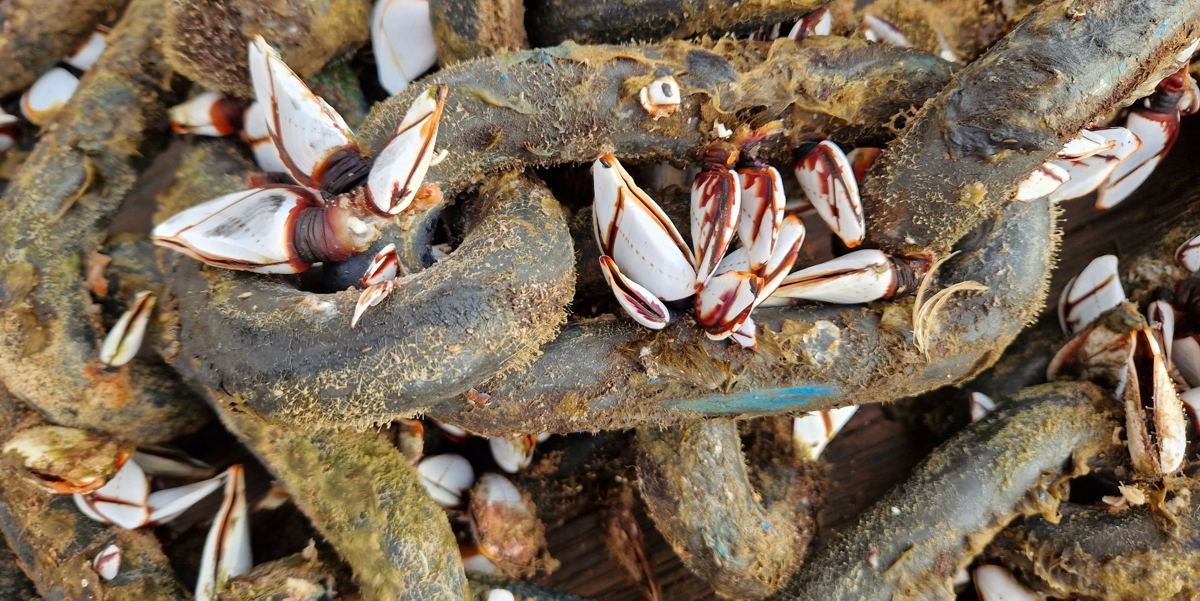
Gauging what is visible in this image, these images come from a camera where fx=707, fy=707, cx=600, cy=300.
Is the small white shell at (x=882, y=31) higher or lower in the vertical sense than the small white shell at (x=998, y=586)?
higher

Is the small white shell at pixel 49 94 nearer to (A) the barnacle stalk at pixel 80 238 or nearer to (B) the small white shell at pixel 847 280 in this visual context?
(A) the barnacle stalk at pixel 80 238

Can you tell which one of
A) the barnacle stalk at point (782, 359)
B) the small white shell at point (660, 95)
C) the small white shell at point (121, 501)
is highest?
the small white shell at point (660, 95)

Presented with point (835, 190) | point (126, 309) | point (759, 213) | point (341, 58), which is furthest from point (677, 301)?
point (126, 309)

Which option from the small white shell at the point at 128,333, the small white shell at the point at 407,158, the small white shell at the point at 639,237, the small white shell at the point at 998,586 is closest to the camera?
the small white shell at the point at 407,158

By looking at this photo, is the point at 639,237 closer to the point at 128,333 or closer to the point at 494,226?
the point at 494,226

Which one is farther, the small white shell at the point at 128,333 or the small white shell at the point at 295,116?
the small white shell at the point at 128,333

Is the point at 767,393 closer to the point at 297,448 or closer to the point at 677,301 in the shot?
the point at 677,301

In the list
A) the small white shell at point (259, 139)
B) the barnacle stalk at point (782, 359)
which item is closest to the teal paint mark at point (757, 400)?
the barnacle stalk at point (782, 359)
